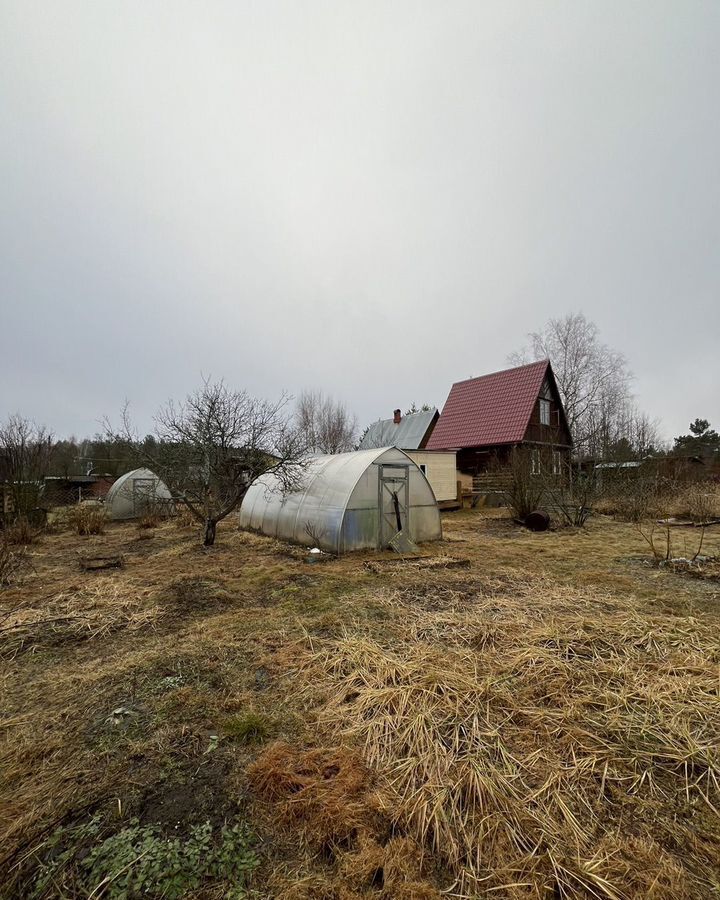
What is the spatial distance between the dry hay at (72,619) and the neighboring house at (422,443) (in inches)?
521

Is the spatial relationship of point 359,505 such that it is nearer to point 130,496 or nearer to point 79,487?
point 130,496

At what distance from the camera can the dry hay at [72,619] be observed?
14.8 ft

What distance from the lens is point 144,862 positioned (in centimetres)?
190

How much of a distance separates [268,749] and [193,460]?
27.2 feet

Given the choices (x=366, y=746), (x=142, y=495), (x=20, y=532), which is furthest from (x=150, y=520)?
(x=366, y=746)

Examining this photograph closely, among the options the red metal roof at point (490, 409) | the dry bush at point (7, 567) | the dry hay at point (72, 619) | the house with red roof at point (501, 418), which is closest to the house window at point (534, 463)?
the house with red roof at point (501, 418)

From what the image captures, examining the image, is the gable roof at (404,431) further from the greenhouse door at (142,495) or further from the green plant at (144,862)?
the green plant at (144,862)

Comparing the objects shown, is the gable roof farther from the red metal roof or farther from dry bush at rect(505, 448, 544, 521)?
dry bush at rect(505, 448, 544, 521)

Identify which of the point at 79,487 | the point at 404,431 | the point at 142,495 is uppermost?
the point at 404,431

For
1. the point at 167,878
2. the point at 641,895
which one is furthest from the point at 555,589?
the point at 167,878

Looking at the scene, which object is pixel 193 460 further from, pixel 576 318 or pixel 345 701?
pixel 576 318

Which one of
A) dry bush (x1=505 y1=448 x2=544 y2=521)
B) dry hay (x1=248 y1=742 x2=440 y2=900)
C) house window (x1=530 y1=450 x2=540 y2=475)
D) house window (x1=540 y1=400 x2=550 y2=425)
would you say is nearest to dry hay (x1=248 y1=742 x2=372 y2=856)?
dry hay (x1=248 y1=742 x2=440 y2=900)

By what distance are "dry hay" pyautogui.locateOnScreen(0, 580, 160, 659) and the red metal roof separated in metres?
18.3

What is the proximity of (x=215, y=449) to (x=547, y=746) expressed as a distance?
29.1 ft
